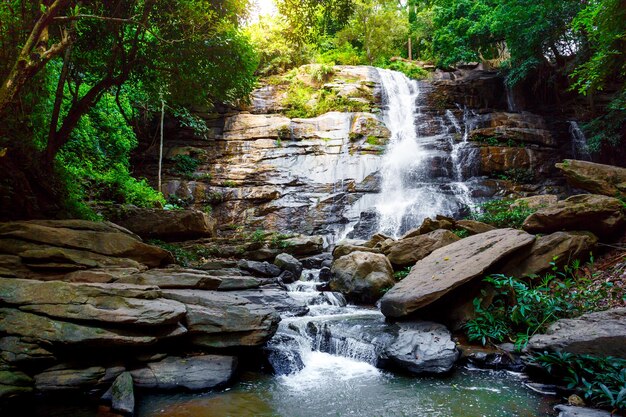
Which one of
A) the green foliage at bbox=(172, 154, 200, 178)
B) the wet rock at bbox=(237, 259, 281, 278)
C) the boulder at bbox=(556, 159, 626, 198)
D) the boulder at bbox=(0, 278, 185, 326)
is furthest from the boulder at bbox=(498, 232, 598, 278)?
the green foliage at bbox=(172, 154, 200, 178)

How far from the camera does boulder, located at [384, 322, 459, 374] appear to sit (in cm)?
538

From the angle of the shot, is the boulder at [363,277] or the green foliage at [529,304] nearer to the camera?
the green foliage at [529,304]

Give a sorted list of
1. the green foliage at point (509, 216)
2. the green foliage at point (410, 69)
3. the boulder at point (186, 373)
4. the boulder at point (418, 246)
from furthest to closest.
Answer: the green foliage at point (410, 69)
the green foliage at point (509, 216)
the boulder at point (418, 246)
the boulder at point (186, 373)

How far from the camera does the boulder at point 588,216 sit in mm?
7430

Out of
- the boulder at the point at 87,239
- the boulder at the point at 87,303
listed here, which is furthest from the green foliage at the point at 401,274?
the boulder at the point at 87,303

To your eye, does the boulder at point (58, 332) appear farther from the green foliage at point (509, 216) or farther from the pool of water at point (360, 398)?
the green foliage at point (509, 216)

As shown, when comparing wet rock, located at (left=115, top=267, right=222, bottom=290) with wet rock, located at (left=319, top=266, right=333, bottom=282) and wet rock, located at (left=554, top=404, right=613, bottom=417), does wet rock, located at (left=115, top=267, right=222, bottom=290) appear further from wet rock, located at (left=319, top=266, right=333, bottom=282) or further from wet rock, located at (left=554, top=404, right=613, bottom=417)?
wet rock, located at (left=554, top=404, right=613, bottom=417)

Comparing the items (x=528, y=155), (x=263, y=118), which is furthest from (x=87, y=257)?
(x=528, y=155)

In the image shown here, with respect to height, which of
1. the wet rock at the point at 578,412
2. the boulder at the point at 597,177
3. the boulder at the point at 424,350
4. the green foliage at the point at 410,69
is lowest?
the wet rock at the point at 578,412

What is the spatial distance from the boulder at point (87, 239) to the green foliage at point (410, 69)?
1972 cm

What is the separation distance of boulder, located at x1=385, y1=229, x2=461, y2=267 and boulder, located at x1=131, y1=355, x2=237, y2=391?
5.65 meters

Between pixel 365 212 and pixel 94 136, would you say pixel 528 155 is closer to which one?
pixel 365 212

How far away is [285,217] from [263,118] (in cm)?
634

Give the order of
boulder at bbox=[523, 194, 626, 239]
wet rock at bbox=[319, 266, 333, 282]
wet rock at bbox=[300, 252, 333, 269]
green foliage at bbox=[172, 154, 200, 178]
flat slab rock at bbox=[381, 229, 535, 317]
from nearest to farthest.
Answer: flat slab rock at bbox=[381, 229, 535, 317], boulder at bbox=[523, 194, 626, 239], wet rock at bbox=[319, 266, 333, 282], wet rock at bbox=[300, 252, 333, 269], green foliage at bbox=[172, 154, 200, 178]
